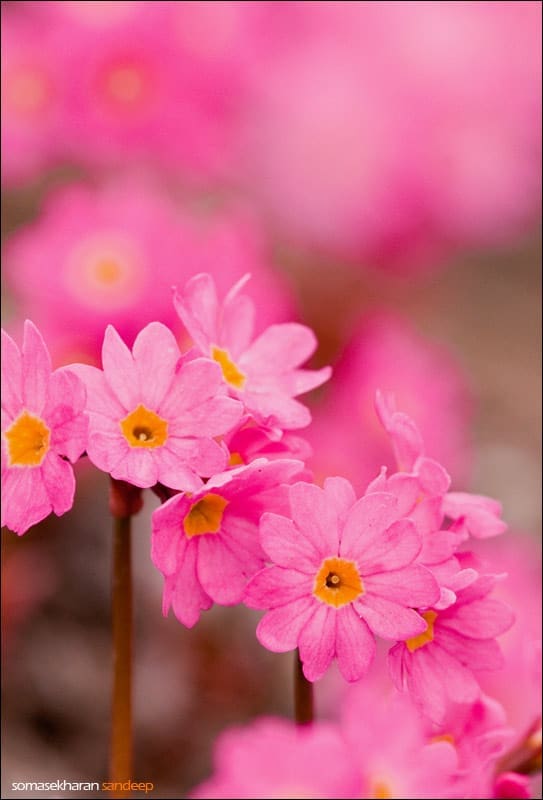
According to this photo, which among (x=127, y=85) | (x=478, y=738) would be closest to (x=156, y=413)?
(x=478, y=738)

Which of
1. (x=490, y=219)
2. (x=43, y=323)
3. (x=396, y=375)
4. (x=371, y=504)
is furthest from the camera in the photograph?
(x=490, y=219)

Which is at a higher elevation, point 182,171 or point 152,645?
point 182,171

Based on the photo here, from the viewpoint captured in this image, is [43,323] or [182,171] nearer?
[43,323]

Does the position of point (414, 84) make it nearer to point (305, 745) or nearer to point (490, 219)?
point (490, 219)

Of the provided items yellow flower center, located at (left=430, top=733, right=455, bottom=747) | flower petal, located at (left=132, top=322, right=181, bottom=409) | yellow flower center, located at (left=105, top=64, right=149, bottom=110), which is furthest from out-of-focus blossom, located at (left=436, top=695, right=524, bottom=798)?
yellow flower center, located at (left=105, top=64, right=149, bottom=110)

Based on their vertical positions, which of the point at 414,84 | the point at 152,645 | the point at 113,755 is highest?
the point at 414,84

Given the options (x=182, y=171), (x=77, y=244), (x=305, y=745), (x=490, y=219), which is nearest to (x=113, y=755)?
(x=305, y=745)

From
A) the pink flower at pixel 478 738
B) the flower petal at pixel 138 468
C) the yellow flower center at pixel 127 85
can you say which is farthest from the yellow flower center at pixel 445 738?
the yellow flower center at pixel 127 85

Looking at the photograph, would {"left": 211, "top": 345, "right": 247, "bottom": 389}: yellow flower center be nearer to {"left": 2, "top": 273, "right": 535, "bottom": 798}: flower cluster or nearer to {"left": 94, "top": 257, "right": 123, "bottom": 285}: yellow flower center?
{"left": 2, "top": 273, "right": 535, "bottom": 798}: flower cluster
